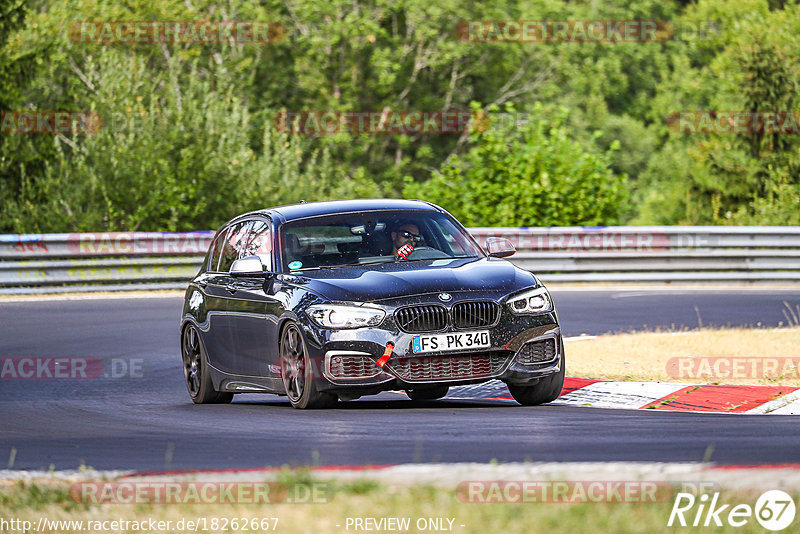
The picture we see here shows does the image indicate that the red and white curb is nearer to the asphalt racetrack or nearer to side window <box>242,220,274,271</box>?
the asphalt racetrack

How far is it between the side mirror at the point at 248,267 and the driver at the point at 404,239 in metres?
1.00

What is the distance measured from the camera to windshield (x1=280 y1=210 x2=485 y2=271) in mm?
10672

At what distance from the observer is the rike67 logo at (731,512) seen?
5.25 meters

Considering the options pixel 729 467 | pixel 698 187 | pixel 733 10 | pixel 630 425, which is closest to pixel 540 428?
pixel 630 425

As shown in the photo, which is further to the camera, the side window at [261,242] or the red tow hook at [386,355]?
the side window at [261,242]

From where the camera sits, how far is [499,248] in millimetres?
11008

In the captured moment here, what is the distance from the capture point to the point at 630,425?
8.80 m

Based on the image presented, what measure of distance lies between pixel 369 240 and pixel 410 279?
1.00 m
